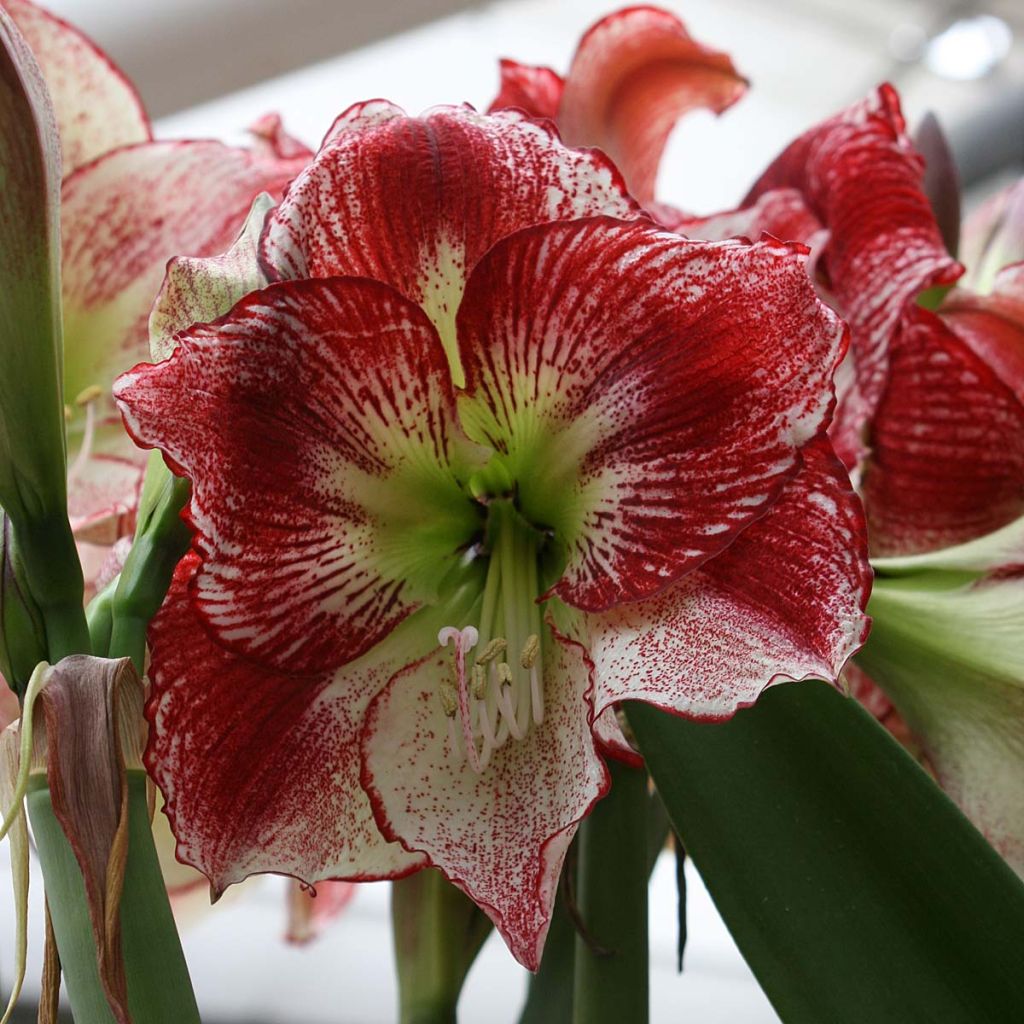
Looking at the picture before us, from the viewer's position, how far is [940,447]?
37cm

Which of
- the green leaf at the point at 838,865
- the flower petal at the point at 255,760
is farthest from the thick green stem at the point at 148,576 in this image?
the green leaf at the point at 838,865

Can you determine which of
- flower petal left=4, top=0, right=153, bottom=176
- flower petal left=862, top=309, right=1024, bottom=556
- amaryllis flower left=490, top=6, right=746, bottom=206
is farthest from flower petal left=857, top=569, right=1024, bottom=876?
flower petal left=4, top=0, right=153, bottom=176

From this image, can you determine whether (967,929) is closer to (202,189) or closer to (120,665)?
(120,665)

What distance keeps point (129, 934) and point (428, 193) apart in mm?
160

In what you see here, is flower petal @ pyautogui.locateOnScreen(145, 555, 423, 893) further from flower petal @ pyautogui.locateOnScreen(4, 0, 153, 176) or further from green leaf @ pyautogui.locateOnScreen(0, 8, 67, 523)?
flower petal @ pyautogui.locateOnScreen(4, 0, 153, 176)

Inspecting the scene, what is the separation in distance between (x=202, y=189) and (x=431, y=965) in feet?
0.79

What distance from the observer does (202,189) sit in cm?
38

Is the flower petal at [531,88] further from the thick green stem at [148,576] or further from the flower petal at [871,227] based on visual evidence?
the thick green stem at [148,576]

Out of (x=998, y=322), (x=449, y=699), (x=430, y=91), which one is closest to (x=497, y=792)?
(x=449, y=699)

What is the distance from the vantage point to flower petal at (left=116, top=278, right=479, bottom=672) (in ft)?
0.76

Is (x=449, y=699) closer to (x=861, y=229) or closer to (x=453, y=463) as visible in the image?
(x=453, y=463)

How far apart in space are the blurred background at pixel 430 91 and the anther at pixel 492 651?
19 cm

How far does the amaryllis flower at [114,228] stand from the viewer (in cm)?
37

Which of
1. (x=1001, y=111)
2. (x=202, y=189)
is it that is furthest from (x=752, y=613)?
(x=1001, y=111)
